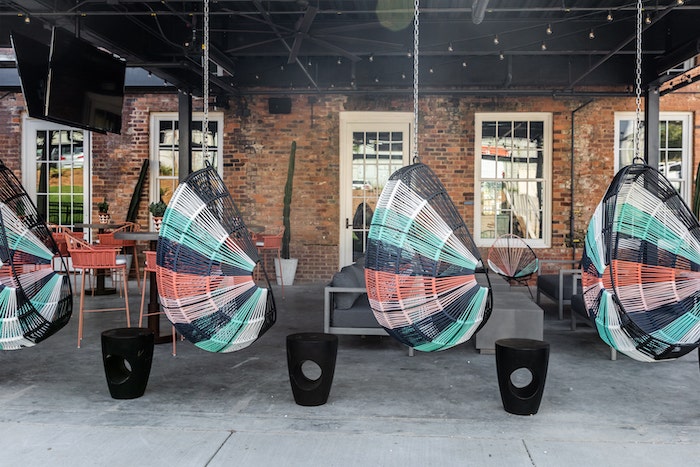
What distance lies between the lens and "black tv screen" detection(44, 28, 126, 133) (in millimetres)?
5434

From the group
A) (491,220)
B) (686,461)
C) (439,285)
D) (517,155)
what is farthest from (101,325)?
(517,155)

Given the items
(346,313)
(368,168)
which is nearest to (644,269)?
(346,313)

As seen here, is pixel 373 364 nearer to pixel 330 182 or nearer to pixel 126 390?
pixel 126 390

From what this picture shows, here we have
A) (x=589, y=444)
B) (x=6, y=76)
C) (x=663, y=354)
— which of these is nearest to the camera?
(x=589, y=444)

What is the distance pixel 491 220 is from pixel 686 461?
21.9 feet

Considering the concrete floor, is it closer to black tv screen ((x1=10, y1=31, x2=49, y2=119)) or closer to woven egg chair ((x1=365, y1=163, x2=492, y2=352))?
woven egg chair ((x1=365, y1=163, x2=492, y2=352))

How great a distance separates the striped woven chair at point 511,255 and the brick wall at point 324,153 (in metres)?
0.33

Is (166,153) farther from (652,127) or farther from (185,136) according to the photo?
(652,127)

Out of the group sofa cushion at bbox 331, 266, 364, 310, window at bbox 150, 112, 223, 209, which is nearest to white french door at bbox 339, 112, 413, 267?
window at bbox 150, 112, 223, 209

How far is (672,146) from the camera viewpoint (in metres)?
9.12

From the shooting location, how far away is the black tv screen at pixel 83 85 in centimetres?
543

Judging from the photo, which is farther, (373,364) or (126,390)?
(373,364)

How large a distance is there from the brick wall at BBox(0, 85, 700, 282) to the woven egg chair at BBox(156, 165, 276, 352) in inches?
230

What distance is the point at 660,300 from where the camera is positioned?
3.75 meters
